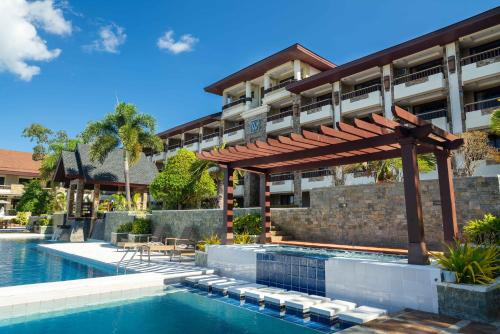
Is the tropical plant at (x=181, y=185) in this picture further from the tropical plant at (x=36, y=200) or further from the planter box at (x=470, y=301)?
the tropical plant at (x=36, y=200)

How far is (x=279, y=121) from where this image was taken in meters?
28.2

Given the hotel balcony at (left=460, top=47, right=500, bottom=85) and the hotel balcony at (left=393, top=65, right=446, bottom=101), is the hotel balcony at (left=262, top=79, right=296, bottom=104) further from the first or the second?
the hotel balcony at (left=460, top=47, right=500, bottom=85)

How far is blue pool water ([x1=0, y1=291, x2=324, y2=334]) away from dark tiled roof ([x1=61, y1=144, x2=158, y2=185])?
69.3ft

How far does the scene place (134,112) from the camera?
26188 millimetres

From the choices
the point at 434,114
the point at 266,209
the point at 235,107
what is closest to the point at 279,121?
the point at 235,107

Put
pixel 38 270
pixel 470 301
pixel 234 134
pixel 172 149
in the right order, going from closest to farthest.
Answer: pixel 470 301
pixel 38 270
pixel 234 134
pixel 172 149

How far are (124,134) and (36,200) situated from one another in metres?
21.3

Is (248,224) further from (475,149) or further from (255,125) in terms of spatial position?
(255,125)

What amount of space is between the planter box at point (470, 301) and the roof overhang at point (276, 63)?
23.0 m

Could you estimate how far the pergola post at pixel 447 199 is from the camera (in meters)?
7.97

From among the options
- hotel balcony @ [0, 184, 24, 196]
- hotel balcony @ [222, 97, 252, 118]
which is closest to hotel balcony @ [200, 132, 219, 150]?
hotel balcony @ [222, 97, 252, 118]

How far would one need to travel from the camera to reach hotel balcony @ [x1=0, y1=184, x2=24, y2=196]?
44.6m

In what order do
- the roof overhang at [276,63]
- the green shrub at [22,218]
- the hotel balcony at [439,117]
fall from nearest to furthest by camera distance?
1. the hotel balcony at [439,117]
2. the roof overhang at [276,63]
3. the green shrub at [22,218]

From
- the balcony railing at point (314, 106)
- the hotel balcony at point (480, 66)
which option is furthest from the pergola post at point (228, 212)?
the balcony railing at point (314, 106)
